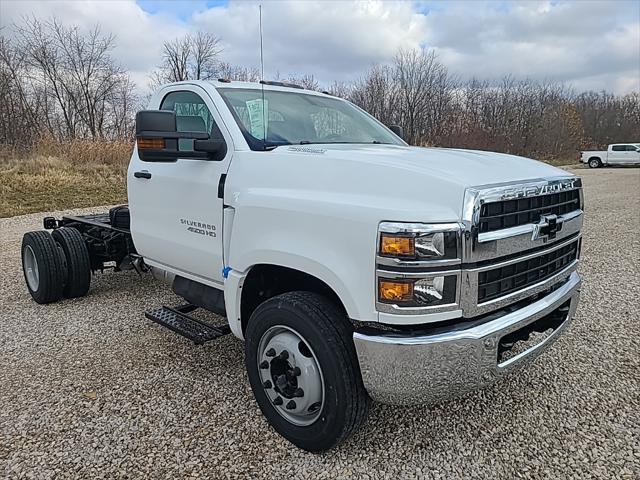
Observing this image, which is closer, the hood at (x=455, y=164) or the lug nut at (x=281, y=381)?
the hood at (x=455, y=164)

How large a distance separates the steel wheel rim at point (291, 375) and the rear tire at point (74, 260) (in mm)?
3123

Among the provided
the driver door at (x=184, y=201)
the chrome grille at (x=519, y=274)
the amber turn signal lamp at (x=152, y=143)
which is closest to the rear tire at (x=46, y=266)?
the driver door at (x=184, y=201)

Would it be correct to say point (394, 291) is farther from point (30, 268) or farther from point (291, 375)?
point (30, 268)

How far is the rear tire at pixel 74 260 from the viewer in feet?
16.8

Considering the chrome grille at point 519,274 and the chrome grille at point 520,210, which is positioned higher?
the chrome grille at point 520,210

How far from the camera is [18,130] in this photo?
25.0 m

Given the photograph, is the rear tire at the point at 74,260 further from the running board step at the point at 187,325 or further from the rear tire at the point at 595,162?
the rear tire at the point at 595,162

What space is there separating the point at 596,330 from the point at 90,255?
501 centimetres

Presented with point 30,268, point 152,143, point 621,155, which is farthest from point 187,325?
point 621,155

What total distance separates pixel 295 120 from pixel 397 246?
169cm

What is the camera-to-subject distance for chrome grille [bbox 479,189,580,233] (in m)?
2.30

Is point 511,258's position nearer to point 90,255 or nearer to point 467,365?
point 467,365

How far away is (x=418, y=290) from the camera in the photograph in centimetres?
219

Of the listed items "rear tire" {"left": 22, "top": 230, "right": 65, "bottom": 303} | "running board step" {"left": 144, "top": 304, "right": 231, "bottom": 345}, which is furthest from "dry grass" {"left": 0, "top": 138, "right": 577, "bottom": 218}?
"running board step" {"left": 144, "top": 304, "right": 231, "bottom": 345}
